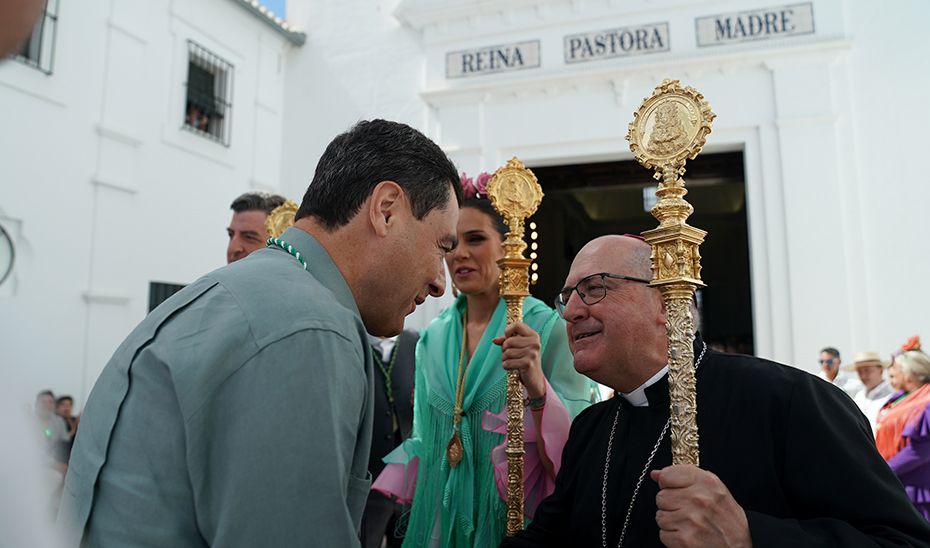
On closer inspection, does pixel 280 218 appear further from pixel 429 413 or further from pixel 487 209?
pixel 429 413

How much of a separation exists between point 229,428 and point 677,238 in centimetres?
113

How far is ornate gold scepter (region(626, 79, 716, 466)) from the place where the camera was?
1.53m

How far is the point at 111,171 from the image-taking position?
7.99 metres

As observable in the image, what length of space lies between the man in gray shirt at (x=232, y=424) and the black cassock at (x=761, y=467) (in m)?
1.02

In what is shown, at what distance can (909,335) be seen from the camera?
6.54m

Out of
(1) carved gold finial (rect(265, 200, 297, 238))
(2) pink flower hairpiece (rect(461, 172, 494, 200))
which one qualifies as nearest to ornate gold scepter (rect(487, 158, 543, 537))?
(2) pink flower hairpiece (rect(461, 172, 494, 200))

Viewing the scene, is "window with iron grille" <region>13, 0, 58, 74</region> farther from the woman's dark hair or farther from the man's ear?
the man's ear

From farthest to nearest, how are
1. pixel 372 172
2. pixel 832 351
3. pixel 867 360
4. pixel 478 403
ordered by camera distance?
pixel 832 351
pixel 867 360
pixel 478 403
pixel 372 172

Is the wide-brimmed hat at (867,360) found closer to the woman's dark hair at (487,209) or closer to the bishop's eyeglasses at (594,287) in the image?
the woman's dark hair at (487,209)

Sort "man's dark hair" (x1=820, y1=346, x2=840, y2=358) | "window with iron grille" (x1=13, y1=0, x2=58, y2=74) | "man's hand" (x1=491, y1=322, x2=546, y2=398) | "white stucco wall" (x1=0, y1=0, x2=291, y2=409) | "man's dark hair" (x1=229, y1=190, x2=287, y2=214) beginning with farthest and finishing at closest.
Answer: "window with iron grille" (x1=13, y1=0, x2=58, y2=74) → "white stucco wall" (x1=0, y1=0, x2=291, y2=409) → "man's dark hair" (x1=820, y1=346, x2=840, y2=358) → "man's dark hair" (x1=229, y1=190, x2=287, y2=214) → "man's hand" (x1=491, y1=322, x2=546, y2=398)

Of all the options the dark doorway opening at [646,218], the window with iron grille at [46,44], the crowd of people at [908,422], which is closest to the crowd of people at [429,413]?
the crowd of people at [908,422]

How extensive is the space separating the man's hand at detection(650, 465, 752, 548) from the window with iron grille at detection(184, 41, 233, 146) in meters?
9.22

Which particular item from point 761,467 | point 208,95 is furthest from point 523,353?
point 208,95

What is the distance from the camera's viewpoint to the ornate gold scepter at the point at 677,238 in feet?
5.02
